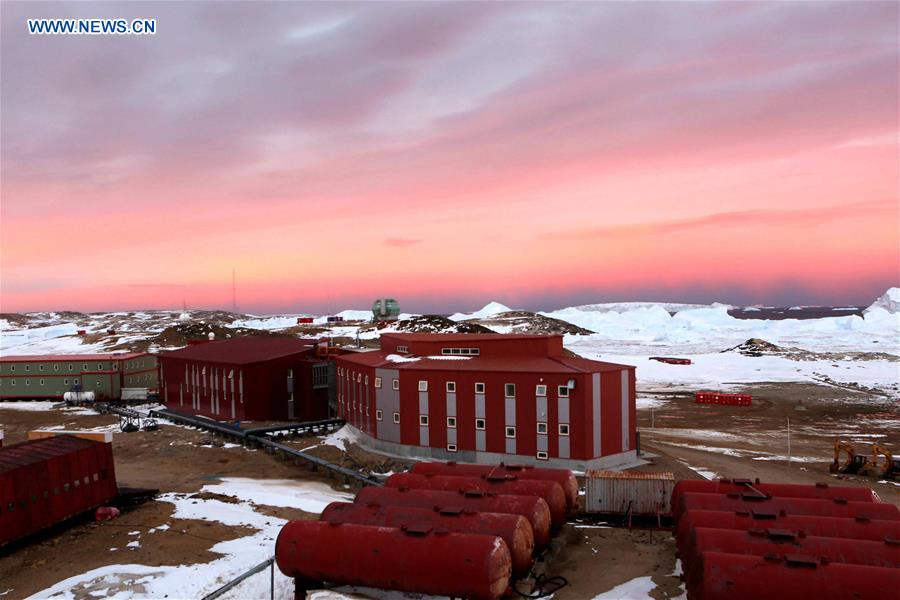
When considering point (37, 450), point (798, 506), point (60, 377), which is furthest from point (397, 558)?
point (60, 377)

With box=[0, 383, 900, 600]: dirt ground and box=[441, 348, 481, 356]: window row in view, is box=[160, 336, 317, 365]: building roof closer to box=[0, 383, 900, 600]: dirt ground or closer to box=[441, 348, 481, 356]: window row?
box=[0, 383, 900, 600]: dirt ground

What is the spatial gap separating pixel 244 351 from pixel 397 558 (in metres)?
48.7

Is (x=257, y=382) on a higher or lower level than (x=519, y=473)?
lower

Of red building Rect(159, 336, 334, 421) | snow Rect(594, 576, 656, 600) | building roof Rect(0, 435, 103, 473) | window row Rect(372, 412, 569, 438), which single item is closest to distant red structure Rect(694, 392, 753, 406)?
window row Rect(372, 412, 569, 438)

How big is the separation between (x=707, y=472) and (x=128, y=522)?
3228 centimetres

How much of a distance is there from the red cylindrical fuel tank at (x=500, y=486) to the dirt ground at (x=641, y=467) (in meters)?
1.94

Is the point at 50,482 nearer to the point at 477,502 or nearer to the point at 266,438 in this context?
the point at 477,502

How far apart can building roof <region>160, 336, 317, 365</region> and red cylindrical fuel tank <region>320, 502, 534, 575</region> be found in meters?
38.6

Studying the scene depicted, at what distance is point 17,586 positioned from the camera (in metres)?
21.8

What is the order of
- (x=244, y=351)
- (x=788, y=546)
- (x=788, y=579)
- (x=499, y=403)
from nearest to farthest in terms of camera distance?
1. (x=788, y=579)
2. (x=788, y=546)
3. (x=499, y=403)
4. (x=244, y=351)

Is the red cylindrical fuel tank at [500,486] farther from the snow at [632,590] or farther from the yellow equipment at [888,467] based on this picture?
the yellow equipment at [888,467]

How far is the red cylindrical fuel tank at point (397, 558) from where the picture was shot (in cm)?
1859

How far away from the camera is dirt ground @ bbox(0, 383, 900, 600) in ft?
77.5

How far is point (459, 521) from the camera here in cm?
2122
